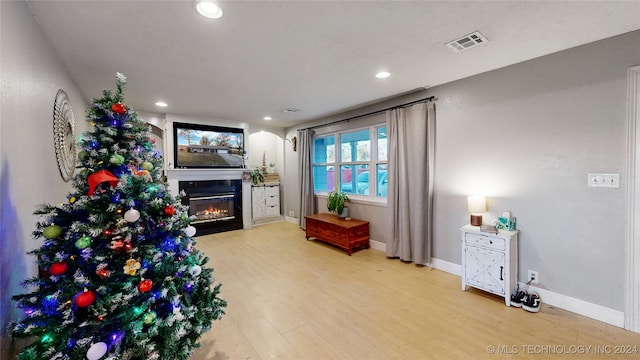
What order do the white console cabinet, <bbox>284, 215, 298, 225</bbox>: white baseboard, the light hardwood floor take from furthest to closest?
<bbox>284, 215, 298, 225</bbox>: white baseboard < the white console cabinet < the light hardwood floor

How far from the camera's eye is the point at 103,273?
1.21 metres

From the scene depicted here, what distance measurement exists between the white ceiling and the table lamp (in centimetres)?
141

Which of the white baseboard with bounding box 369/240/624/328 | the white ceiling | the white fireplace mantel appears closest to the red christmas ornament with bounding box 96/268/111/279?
the white ceiling

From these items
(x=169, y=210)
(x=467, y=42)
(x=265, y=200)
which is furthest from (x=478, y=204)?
(x=265, y=200)

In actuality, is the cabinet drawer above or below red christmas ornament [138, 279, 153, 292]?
below

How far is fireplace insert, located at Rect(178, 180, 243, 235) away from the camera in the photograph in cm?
515

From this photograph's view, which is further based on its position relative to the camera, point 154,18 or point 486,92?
point 486,92

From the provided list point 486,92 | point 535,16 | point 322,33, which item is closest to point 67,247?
point 322,33

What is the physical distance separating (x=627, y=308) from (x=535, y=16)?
243 cm

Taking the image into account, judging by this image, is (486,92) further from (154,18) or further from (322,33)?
(154,18)

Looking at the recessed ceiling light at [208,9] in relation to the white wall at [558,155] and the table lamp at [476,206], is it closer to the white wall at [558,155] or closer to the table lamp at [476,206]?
the white wall at [558,155]

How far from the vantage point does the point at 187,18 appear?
5.88ft

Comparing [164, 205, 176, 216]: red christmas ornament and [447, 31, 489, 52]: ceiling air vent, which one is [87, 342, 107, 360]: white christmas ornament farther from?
[447, 31, 489, 52]: ceiling air vent

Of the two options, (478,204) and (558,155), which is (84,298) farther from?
(558,155)
